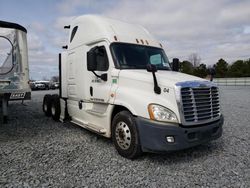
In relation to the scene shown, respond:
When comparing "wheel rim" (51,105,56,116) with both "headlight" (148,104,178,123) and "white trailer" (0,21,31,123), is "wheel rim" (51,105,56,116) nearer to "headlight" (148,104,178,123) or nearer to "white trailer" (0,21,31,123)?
"white trailer" (0,21,31,123)

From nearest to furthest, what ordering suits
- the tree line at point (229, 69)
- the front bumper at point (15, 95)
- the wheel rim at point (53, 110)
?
the front bumper at point (15, 95) < the wheel rim at point (53, 110) < the tree line at point (229, 69)

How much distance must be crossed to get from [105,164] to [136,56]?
260 cm

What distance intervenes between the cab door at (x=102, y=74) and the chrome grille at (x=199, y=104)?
72.3 inches

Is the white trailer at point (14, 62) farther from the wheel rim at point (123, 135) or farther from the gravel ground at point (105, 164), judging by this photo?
the wheel rim at point (123, 135)

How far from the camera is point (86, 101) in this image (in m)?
6.70

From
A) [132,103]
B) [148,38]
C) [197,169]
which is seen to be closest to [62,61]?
[148,38]

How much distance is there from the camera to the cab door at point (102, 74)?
564 cm

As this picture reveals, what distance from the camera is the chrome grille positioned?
454cm

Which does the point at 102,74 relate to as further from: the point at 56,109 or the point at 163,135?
the point at 56,109

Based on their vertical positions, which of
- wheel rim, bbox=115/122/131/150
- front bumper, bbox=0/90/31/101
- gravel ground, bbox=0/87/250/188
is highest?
front bumper, bbox=0/90/31/101

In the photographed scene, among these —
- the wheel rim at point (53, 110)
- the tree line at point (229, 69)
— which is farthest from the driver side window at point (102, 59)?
the tree line at point (229, 69)

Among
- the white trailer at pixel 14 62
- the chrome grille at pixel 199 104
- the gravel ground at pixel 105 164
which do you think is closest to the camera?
the gravel ground at pixel 105 164

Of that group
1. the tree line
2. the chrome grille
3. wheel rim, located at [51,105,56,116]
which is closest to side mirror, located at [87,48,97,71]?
the chrome grille

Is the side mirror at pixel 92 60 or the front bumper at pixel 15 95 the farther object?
the front bumper at pixel 15 95
